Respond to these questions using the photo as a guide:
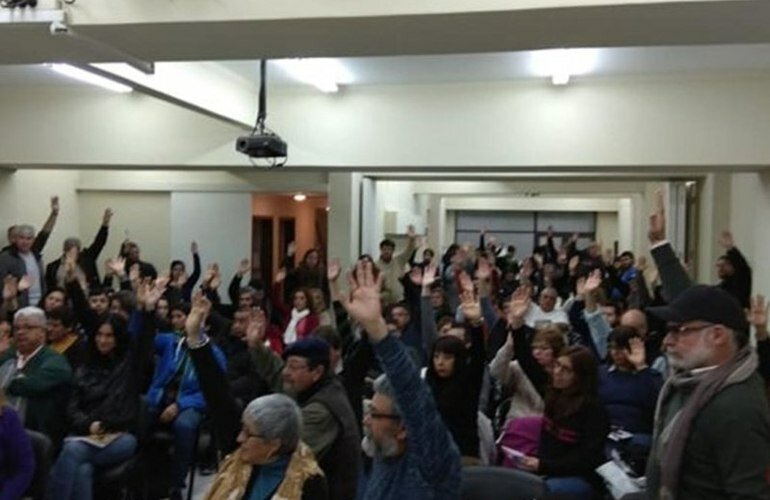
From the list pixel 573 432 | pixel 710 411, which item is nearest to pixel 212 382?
pixel 573 432

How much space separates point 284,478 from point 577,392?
146 cm

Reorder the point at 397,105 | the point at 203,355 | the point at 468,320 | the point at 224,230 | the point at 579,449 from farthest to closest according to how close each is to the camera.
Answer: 1. the point at 224,230
2. the point at 397,105
3. the point at 468,320
4. the point at 579,449
5. the point at 203,355

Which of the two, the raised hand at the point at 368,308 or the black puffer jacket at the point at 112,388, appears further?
the black puffer jacket at the point at 112,388

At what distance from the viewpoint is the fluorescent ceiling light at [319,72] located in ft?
19.8

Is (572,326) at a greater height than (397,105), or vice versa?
(397,105)

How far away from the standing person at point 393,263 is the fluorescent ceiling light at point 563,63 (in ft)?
10.3

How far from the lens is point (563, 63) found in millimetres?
5949

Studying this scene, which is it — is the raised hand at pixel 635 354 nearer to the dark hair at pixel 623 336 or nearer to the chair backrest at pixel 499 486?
the dark hair at pixel 623 336

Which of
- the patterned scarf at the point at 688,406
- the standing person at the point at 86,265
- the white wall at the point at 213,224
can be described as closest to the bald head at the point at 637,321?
the patterned scarf at the point at 688,406

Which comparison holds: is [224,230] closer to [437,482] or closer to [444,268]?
[444,268]

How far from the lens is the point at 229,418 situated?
9.29ft

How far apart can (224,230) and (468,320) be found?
6628 mm

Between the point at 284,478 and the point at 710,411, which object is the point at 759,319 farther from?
the point at 284,478

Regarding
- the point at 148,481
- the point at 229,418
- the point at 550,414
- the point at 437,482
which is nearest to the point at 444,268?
the point at 148,481
